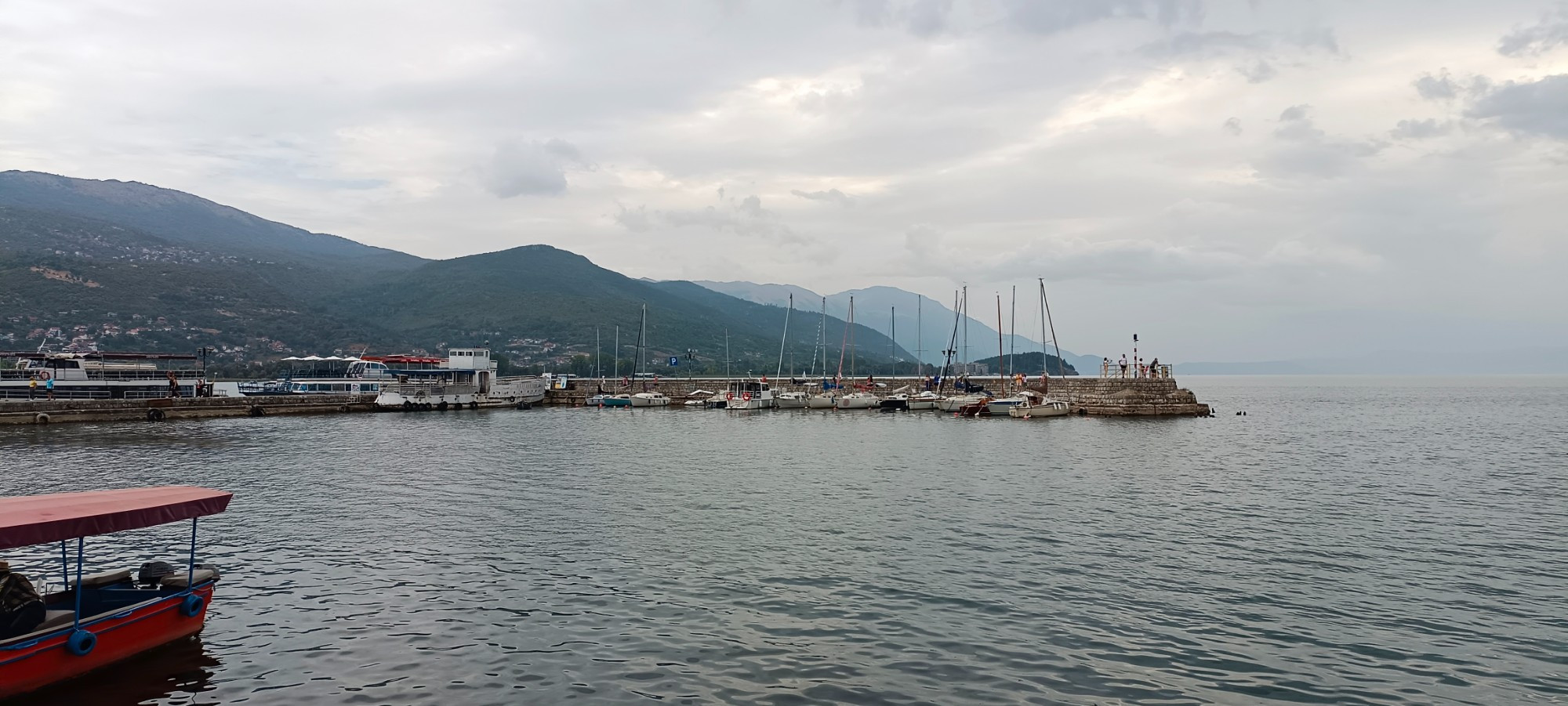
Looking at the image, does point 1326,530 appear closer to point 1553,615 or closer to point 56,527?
point 1553,615

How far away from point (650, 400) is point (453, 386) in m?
25.4

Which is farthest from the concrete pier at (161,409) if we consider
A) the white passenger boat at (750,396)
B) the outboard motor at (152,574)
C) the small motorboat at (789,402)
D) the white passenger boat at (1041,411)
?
the white passenger boat at (1041,411)

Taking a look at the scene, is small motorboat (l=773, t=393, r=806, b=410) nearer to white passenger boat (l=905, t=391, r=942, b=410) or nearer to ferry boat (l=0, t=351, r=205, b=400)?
white passenger boat (l=905, t=391, r=942, b=410)

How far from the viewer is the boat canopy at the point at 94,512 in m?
12.8

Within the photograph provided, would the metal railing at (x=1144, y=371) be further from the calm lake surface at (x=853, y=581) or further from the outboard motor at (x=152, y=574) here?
the outboard motor at (x=152, y=574)

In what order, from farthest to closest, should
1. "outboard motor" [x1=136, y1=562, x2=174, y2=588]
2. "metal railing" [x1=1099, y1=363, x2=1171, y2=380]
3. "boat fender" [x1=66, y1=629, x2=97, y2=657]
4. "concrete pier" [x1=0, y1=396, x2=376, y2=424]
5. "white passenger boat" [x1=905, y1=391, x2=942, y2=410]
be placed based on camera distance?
"white passenger boat" [x1=905, y1=391, x2=942, y2=410]
"metal railing" [x1=1099, y1=363, x2=1171, y2=380]
"concrete pier" [x1=0, y1=396, x2=376, y2=424]
"outboard motor" [x1=136, y1=562, x2=174, y2=588]
"boat fender" [x1=66, y1=629, x2=97, y2=657]

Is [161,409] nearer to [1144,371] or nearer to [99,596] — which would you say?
[99,596]

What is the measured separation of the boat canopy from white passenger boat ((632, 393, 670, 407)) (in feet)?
313

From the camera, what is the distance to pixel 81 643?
44.2ft

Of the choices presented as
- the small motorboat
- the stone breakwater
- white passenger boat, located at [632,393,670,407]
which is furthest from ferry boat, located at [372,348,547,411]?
the stone breakwater

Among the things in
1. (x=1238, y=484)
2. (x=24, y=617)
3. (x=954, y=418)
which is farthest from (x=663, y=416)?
(x=24, y=617)

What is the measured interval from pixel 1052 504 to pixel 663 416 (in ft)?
224

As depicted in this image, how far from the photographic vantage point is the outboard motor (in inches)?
624

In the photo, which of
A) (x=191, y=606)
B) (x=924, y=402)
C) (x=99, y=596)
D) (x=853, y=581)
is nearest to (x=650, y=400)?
(x=924, y=402)
